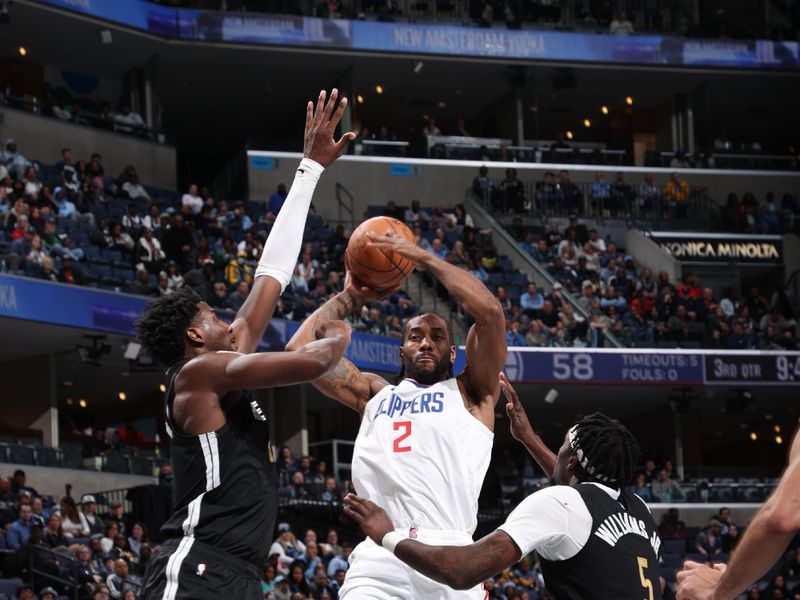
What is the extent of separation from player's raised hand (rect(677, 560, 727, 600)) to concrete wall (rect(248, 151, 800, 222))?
28.5 m

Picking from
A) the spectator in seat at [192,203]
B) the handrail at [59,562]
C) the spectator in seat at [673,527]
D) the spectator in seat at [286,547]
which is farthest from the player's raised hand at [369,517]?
the spectator in seat at [192,203]

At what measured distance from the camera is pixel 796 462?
157 inches

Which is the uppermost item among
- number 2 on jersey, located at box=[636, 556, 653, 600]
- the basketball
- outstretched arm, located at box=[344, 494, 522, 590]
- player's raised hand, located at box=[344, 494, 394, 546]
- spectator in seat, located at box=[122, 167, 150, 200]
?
spectator in seat, located at box=[122, 167, 150, 200]

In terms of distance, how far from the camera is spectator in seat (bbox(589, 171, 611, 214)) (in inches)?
1343

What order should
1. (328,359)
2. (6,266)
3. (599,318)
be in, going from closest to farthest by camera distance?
(328,359), (6,266), (599,318)

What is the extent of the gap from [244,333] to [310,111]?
1.28 meters

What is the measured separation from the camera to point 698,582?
4250 mm

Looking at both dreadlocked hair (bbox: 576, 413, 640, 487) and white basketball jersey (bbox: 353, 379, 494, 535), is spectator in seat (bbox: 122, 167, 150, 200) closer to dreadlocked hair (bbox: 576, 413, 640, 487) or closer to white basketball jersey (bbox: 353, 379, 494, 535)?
white basketball jersey (bbox: 353, 379, 494, 535)

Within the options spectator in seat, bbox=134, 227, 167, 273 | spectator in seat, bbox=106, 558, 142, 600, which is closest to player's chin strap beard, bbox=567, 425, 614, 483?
spectator in seat, bbox=106, 558, 142, 600

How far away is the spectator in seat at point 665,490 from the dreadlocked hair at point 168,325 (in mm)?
22361

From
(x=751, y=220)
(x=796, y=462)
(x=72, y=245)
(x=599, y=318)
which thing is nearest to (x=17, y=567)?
(x=72, y=245)

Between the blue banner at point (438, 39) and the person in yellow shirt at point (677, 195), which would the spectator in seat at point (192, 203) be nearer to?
the blue banner at point (438, 39)

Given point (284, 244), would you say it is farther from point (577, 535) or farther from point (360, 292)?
point (577, 535)

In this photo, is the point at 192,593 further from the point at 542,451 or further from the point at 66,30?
the point at 66,30
